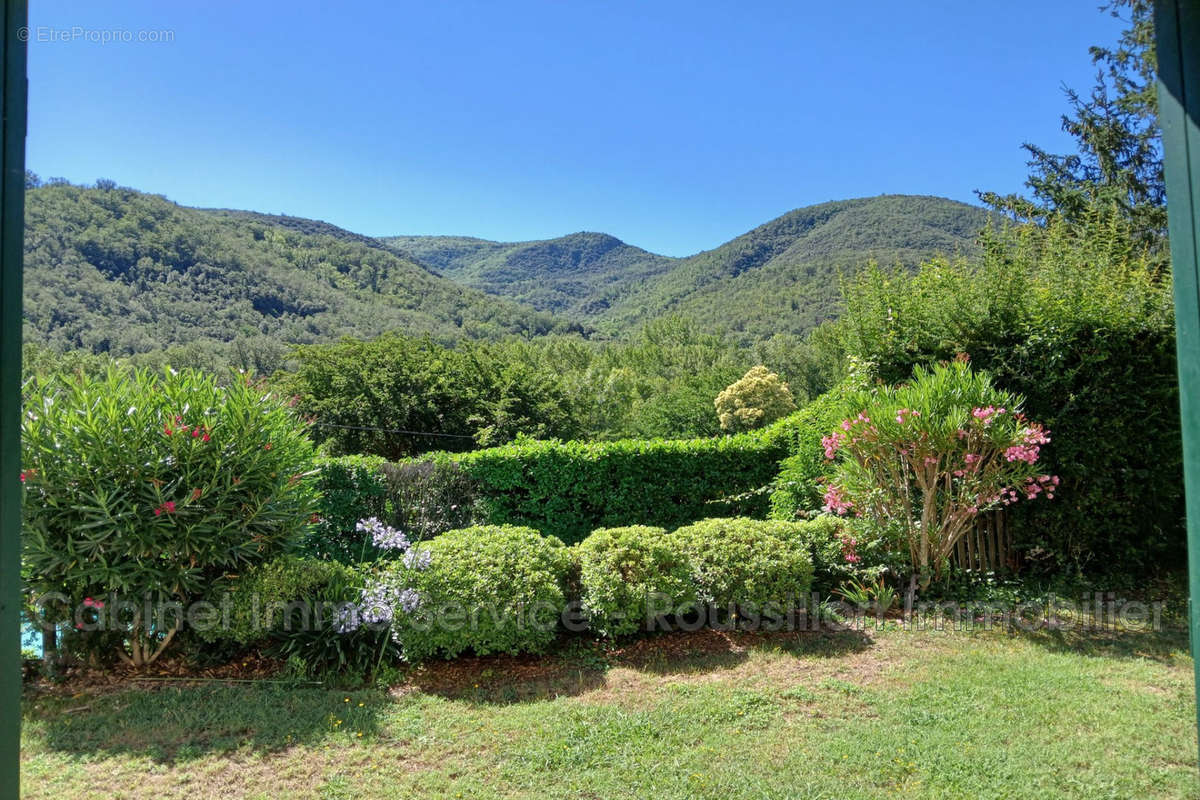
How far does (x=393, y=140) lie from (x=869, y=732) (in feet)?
31.5

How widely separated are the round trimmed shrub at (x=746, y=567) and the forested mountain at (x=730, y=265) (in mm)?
21215

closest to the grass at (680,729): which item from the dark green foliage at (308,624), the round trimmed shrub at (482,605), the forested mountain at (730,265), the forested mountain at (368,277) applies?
the round trimmed shrub at (482,605)

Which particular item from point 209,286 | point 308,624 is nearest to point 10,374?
point 308,624

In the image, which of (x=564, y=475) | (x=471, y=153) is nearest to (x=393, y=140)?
(x=471, y=153)

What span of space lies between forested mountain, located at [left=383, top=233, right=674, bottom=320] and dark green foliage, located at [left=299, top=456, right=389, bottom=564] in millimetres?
53454

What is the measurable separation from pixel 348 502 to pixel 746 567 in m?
4.81

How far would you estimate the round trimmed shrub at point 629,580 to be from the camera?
4754 mm

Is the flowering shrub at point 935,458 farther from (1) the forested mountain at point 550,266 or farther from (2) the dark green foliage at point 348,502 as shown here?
(1) the forested mountain at point 550,266

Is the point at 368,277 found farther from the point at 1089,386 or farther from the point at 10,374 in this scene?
the point at 10,374

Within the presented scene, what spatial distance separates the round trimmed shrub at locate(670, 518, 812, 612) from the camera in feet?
16.4

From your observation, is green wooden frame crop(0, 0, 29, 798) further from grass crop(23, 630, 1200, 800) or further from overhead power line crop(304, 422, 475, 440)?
overhead power line crop(304, 422, 475, 440)

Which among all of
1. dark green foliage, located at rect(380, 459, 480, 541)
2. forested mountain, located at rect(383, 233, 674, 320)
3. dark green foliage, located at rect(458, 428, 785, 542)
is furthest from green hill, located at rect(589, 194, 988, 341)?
dark green foliage, located at rect(380, 459, 480, 541)

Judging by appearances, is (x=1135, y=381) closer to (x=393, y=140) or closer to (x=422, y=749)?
(x=422, y=749)

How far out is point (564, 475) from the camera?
7961 millimetres
